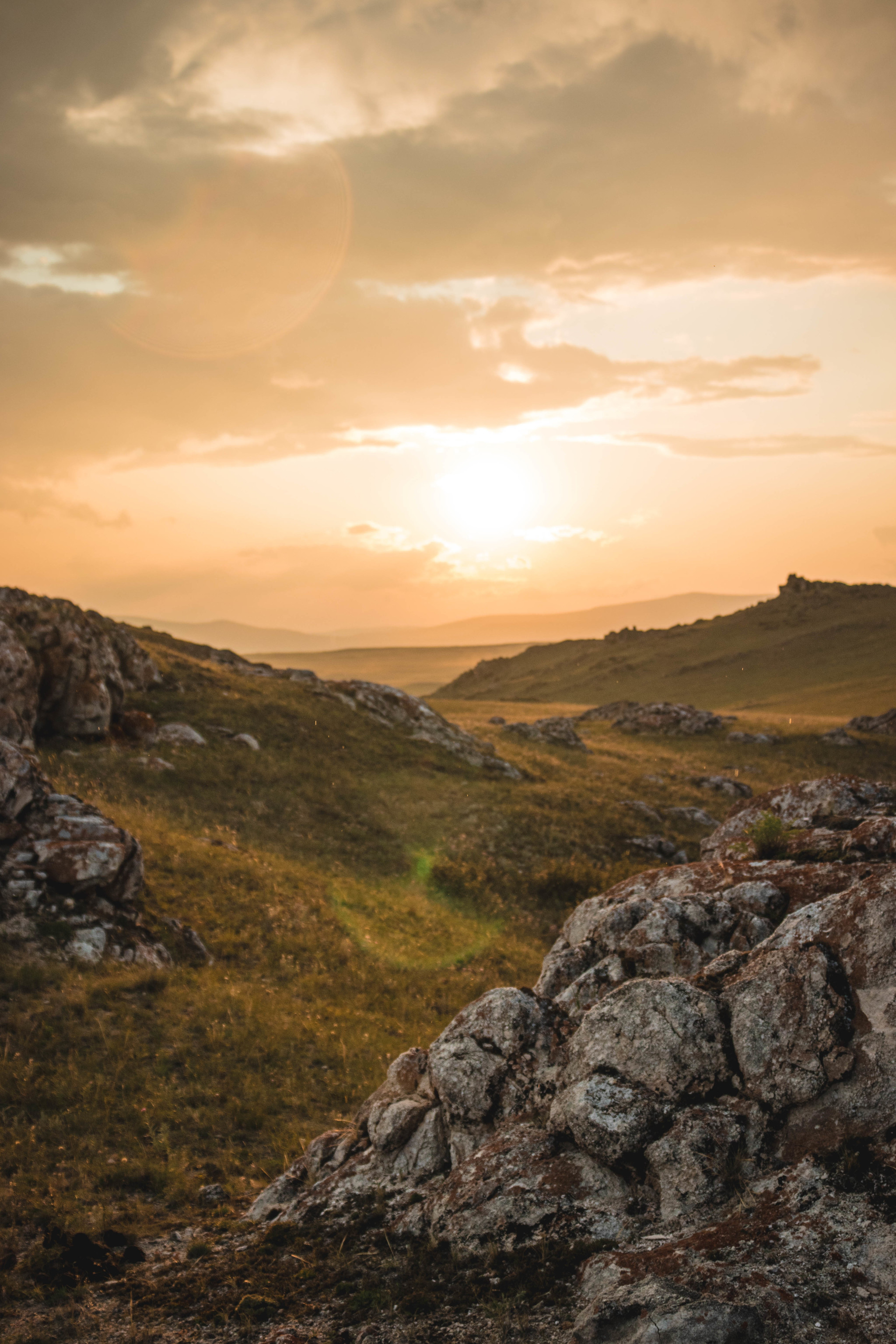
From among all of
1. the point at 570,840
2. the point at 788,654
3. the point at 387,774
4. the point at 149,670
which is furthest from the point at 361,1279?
the point at 788,654

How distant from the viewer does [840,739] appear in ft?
200

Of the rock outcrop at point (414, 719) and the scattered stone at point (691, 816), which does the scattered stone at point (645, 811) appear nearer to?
the scattered stone at point (691, 816)

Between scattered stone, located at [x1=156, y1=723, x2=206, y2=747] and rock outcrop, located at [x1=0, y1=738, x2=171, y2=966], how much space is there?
15567 millimetres

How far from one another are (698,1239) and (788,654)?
4932 inches

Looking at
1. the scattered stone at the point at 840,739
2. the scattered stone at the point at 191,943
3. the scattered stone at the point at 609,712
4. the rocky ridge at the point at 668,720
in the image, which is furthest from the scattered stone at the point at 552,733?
the scattered stone at the point at 191,943

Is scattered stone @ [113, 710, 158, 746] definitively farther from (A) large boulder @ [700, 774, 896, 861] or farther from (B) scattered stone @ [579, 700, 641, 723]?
(B) scattered stone @ [579, 700, 641, 723]

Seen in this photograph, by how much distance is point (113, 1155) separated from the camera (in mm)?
11031

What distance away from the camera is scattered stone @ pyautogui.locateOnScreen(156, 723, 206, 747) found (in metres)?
34.8

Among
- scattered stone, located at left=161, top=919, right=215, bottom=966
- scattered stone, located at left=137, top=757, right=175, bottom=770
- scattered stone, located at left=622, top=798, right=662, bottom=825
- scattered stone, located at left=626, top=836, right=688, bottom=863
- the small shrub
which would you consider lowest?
scattered stone, located at left=626, top=836, right=688, bottom=863

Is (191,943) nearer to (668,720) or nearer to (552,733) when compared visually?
(552,733)

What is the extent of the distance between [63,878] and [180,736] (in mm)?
18860

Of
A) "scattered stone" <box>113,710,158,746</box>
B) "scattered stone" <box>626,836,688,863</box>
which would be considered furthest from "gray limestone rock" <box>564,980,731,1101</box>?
"scattered stone" <box>113,710,158,746</box>

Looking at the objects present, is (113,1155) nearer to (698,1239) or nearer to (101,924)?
(101,924)

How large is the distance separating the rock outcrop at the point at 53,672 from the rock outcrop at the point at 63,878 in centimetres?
879
